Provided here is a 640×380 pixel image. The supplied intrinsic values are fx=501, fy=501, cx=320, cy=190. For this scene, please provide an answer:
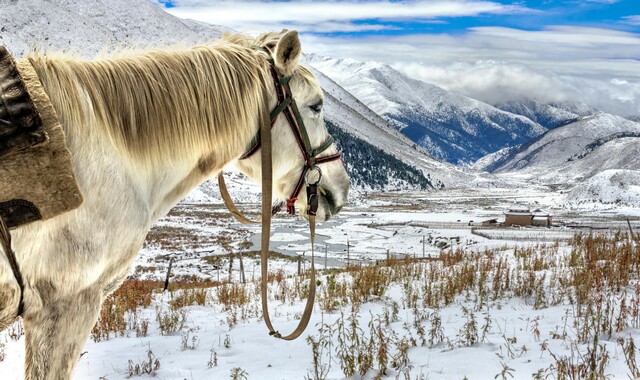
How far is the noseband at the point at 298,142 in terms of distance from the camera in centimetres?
308

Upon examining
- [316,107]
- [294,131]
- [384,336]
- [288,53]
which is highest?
[288,53]

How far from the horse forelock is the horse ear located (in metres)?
0.13

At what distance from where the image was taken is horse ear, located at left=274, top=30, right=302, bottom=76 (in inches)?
112

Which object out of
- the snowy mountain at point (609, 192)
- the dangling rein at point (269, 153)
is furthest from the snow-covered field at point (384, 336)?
the snowy mountain at point (609, 192)

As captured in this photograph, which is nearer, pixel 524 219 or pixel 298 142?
pixel 298 142

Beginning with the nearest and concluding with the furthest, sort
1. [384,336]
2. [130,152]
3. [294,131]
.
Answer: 1. [130,152]
2. [294,131]
3. [384,336]

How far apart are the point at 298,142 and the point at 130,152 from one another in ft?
3.49

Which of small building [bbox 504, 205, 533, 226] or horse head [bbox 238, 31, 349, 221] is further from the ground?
horse head [bbox 238, 31, 349, 221]

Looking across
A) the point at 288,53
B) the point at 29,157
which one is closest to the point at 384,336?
the point at 288,53

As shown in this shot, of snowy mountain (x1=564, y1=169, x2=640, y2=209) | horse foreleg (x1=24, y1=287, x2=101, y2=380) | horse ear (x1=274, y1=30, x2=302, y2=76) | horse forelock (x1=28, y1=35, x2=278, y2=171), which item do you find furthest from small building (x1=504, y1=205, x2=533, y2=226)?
horse foreleg (x1=24, y1=287, x2=101, y2=380)

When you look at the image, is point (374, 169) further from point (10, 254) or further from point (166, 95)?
point (10, 254)

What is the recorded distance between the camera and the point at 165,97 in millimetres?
2703

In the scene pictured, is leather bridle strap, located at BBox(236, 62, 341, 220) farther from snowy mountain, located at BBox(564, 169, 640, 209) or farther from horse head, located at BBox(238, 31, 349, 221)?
snowy mountain, located at BBox(564, 169, 640, 209)

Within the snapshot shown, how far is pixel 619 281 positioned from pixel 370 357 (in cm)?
433
